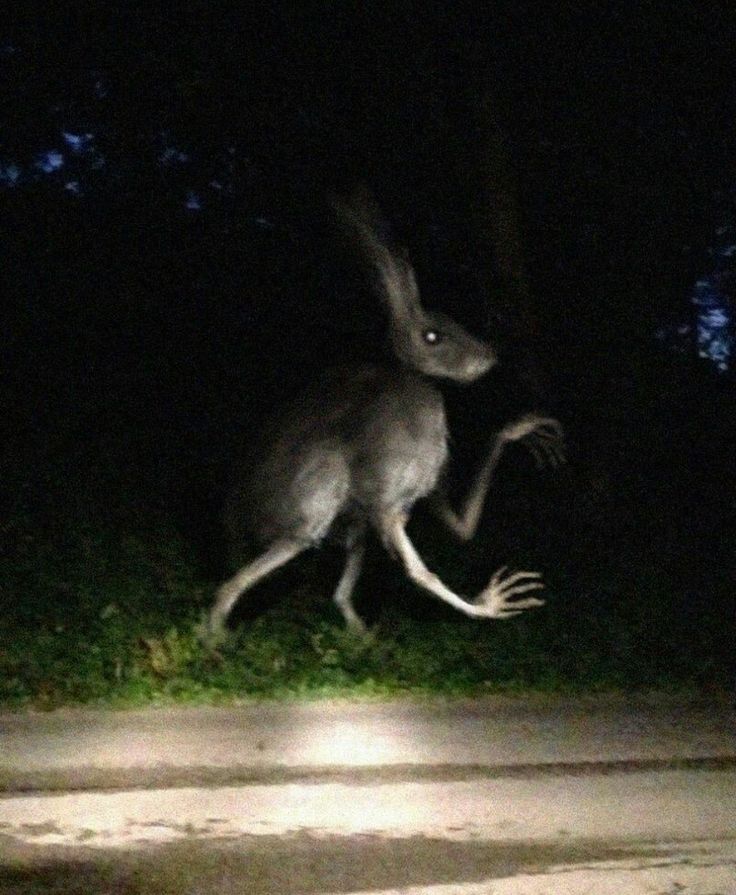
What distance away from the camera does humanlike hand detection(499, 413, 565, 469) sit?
1105 centimetres

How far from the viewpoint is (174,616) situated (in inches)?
481

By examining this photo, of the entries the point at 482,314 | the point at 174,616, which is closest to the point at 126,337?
the point at 482,314

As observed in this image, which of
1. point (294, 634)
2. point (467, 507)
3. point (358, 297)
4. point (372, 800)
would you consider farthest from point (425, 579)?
point (358, 297)

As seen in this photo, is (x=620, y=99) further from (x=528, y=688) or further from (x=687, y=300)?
(x=528, y=688)

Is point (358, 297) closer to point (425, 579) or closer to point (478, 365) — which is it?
point (478, 365)

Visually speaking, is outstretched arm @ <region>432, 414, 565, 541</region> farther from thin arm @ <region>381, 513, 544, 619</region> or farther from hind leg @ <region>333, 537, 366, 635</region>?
hind leg @ <region>333, 537, 366, 635</region>

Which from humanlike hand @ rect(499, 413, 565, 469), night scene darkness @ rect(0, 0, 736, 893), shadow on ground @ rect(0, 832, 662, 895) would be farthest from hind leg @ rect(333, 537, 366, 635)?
shadow on ground @ rect(0, 832, 662, 895)

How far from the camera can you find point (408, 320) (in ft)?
35.3

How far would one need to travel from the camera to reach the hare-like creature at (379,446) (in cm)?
1068

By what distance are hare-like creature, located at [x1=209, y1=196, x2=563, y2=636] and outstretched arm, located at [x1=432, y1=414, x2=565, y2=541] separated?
0.05 feet

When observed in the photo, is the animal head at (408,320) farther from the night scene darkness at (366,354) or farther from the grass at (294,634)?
the grass at (294,634)

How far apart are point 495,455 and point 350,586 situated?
5.12 ft

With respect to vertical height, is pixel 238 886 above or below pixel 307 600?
below

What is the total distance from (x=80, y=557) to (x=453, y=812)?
5698 millimetres
